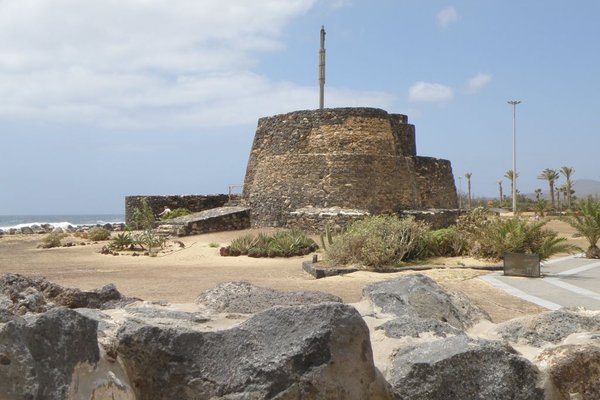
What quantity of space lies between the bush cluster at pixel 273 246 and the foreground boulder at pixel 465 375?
13.0 metres

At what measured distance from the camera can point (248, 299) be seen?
13.3 feet

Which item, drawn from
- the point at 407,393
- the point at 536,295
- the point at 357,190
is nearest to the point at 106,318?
the point at 407,393

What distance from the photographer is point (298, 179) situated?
23109 mm

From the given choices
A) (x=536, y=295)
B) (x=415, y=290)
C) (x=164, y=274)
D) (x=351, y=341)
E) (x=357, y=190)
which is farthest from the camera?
(x=357, y=190)

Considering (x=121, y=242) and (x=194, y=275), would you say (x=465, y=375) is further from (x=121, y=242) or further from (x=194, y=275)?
(x=121, y=242)

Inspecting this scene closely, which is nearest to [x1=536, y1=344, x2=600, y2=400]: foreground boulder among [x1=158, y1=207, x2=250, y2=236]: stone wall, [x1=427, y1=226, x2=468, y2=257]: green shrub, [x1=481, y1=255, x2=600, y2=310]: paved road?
[x1=481, y1=255, x2=600, y2=310]: paved road

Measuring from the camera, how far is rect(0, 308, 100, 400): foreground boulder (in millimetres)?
2379

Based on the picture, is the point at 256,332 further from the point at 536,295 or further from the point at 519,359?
the point at 536,295

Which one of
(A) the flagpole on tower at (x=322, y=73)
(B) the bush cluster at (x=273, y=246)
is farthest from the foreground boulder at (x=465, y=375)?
(A) the flagpole on tower at (x=322, y=73)

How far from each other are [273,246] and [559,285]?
8002 millimetres

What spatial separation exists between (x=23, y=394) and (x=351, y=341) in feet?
4.56

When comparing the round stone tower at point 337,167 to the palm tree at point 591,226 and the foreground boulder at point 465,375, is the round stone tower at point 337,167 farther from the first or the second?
the foreground boulder at point 465,375

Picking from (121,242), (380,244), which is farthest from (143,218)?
(380,244)

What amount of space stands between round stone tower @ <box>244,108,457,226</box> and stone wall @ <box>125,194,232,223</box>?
742 cm
